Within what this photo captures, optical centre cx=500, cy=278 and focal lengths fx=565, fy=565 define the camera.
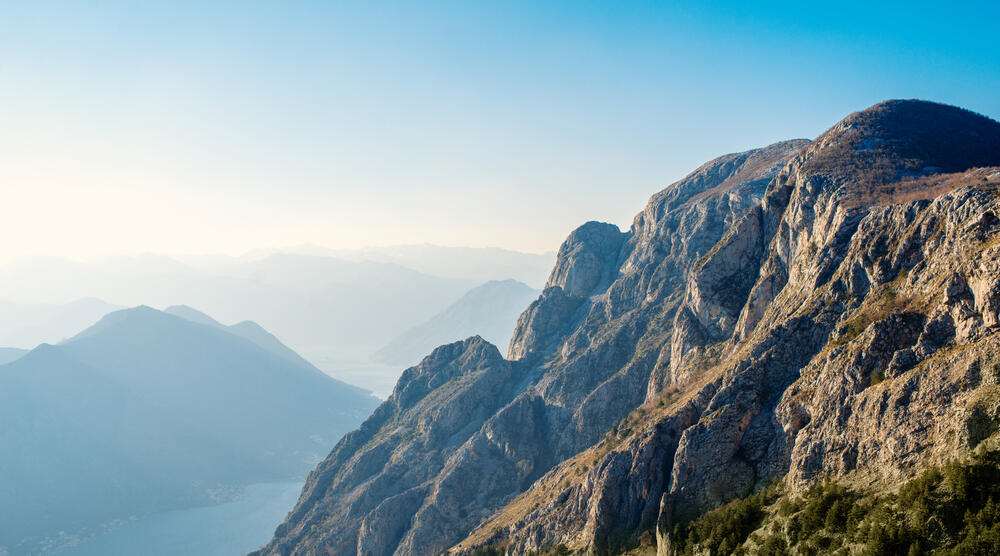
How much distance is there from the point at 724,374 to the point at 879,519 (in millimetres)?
35606

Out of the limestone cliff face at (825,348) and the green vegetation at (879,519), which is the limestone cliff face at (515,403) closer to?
the limestone cliff face at (825,348)

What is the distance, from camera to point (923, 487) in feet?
156

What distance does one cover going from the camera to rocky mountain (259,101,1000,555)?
58.4 metres

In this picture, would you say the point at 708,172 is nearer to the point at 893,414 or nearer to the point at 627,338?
the point at 627,338

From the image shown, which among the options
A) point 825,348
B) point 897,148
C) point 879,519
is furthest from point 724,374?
point 897,148

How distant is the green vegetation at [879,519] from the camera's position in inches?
1732

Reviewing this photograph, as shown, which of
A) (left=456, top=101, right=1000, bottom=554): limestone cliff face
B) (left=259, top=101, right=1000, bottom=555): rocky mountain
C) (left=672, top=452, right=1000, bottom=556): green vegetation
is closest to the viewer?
(left=672, top=452, right=1000, bottom=556): green vegetation

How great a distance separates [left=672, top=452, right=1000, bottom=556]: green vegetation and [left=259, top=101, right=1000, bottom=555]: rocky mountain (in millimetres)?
1483

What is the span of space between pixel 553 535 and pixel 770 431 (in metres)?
42.0

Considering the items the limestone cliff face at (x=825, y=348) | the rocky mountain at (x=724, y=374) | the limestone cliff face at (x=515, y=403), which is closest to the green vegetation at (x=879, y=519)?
the rocky mountain at (x=724, y=374)

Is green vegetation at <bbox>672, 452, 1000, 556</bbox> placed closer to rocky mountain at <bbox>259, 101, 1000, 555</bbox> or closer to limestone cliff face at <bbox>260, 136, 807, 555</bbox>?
rocky mountain at <bbox>259, 101, 1000, 555</bbox>

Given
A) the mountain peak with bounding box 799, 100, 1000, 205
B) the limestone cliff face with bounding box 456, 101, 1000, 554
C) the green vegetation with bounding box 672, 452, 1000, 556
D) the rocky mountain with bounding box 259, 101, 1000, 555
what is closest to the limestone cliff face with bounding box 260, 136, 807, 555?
the rocky mountain with bounding box 259, 101, 1000, 555

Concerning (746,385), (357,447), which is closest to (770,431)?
→ (746,385)

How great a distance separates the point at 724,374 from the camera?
3295 inches
